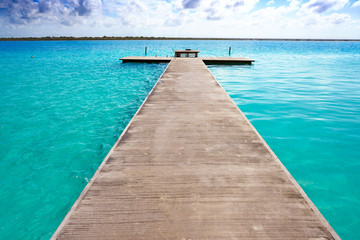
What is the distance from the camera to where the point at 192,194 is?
247 centimetres

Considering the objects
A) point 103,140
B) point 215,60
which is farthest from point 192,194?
point 215,60

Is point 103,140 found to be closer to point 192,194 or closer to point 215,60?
point 192,194

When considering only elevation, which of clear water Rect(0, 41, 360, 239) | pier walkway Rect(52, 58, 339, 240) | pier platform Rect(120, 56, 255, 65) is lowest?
clear water Rect(0, 41, 360, 239)

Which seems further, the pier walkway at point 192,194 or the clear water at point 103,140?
the clear water at point 103,140

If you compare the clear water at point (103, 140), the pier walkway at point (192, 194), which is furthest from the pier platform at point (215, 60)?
the pier walkway at point (192, 194)

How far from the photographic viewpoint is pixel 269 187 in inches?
104

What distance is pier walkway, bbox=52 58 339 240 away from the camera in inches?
78.9

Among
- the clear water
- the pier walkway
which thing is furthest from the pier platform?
the pier walkway

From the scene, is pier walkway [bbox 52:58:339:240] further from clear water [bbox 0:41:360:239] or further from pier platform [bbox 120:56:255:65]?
pier platform [bbox 120:56:255:65]

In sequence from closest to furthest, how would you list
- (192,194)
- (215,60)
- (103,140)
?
(192,194) → (103,140) → (215,60)

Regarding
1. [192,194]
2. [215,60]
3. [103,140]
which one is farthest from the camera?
[215,60]

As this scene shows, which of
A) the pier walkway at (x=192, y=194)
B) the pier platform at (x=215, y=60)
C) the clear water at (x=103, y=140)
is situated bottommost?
the clear water at (x=103, y=140)

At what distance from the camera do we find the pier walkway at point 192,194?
2004 mm

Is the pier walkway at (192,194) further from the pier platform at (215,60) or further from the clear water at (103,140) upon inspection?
the pier platform at (215,60)
